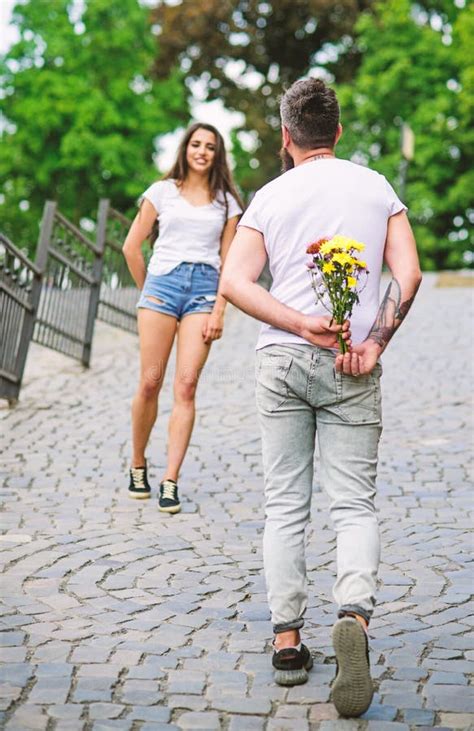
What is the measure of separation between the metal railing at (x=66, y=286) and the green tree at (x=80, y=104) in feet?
99.5

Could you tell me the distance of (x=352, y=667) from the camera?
377 cm

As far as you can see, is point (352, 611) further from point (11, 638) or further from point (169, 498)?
point (169, 498)

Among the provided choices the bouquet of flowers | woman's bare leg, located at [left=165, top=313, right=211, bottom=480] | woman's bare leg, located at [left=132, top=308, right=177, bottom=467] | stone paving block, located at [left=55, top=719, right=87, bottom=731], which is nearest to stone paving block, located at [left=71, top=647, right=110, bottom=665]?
stone paving block, located at [left=55, top=719, right=87, bottom=731]

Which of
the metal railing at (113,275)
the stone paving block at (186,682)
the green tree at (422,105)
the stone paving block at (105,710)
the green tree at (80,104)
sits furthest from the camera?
the green tree at (80,104)

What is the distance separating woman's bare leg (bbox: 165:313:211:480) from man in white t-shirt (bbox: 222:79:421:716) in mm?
2560

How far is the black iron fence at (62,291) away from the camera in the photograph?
1036cm

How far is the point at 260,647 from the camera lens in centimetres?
455

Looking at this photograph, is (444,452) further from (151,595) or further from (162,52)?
(162,52)

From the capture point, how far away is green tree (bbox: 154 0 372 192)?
128ft

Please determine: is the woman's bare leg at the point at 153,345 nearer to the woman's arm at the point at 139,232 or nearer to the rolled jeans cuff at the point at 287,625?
the woman's arm at the point at 139,232

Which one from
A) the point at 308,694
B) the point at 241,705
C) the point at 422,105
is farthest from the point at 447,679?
the point at 422,105

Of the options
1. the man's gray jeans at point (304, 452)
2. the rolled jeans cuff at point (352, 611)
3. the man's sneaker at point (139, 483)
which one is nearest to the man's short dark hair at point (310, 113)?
the man's gray jeans at point (304, 452)

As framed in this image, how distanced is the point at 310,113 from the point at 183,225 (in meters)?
2.80

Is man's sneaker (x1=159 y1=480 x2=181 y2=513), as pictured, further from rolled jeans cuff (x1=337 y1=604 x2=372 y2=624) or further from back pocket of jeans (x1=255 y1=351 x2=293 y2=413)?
rolled jeans cuff (x1=337 y1=604 x2=372 y2=624)
